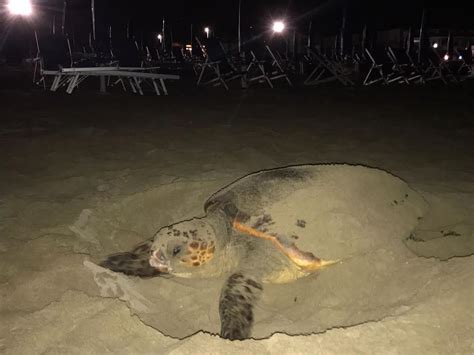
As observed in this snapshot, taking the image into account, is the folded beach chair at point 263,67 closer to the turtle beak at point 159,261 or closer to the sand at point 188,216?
the sand at point 188,216

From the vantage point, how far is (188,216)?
264 centimetres

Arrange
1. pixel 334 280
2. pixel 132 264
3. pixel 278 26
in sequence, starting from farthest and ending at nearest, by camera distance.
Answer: pixel 278 26, pixel 132 264, pixel 334 280

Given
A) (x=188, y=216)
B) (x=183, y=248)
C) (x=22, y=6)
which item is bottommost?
(x=183, y=248)

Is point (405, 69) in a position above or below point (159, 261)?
above

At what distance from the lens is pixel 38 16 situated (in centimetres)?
1164

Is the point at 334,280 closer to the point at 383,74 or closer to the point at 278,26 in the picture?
the point at 383,74

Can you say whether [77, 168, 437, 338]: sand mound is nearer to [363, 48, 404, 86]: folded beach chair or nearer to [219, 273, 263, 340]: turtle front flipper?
[219, 273, 263, 340]: turtle front flipper

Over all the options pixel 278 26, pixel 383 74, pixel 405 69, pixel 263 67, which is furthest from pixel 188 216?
pixel 278 26

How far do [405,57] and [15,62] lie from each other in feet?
Result: 50.3

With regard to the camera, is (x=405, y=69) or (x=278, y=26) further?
(x=278, y=26)

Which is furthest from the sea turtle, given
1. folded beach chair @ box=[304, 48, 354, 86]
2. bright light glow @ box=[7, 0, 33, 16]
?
bright light glow @ box=[7, 0, 33, 16]

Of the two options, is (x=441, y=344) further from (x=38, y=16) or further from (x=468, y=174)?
(x=38, y=16)

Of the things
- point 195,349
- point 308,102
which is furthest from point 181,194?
point 308,102

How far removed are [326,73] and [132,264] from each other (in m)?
10.6
